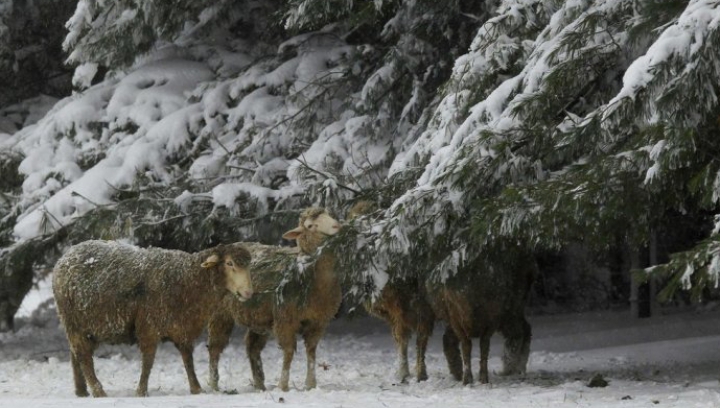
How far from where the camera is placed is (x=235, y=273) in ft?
30.8

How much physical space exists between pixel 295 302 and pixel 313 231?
63 centimetres

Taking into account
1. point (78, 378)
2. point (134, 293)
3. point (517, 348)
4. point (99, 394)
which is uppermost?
point (134, 293)

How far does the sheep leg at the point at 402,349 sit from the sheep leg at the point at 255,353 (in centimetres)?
129

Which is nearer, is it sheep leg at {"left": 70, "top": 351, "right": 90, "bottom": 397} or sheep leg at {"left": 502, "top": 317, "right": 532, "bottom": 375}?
sheep leg at {"left": 70, "top": 351, "right": 90, "bottom": 397}

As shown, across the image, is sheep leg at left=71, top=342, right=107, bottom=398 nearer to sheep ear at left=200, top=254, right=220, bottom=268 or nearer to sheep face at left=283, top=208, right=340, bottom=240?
sheep ear at left=200, top=254, right=220, bottom=268

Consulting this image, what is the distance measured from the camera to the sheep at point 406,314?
35.8 ft

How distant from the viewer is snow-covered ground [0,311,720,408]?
8469 mm

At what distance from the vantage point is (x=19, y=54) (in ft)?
58.4

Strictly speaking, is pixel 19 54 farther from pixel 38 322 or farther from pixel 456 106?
pixel 456 106

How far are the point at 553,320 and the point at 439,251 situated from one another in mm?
9110

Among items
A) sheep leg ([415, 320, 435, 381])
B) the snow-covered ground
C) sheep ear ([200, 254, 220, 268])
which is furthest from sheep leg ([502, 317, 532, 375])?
sheep ear ([200, 254, 220, 268])

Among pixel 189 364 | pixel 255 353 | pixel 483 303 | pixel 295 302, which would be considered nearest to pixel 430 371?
pixel 483 303

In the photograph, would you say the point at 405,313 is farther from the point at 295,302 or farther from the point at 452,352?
the point at 295,302

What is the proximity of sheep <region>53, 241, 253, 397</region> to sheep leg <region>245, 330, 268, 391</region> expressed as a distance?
686 mm
